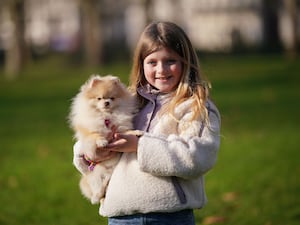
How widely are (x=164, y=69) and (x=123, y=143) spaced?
46 centimetres

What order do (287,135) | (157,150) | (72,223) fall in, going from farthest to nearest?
(287,135), (72,223), (157,150)

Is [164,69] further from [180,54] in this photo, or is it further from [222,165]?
[222,165]

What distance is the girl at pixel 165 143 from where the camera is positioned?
3.33 m

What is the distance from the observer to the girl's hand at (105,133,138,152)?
3381 mm

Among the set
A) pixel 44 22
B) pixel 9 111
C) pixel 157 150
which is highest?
pixel 157 150

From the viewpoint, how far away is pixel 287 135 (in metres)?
10.6

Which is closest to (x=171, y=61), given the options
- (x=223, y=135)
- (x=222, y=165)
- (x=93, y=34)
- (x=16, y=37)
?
(x=223, y=135)

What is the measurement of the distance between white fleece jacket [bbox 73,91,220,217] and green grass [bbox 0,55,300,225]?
Answer: 981 millimetres

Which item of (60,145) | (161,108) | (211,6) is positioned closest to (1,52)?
(211,6)

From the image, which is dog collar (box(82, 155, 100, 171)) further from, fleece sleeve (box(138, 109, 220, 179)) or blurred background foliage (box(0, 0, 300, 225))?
blurred background foliage (box(0, 0, 300, 225))

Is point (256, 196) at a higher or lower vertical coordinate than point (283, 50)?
higher

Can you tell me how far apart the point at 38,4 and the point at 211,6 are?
64.4 feet

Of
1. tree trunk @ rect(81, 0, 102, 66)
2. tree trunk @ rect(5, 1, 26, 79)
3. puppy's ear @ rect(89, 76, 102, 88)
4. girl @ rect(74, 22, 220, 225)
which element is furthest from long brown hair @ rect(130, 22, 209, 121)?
tree trunk @ rect(5, 1, 26, 79)

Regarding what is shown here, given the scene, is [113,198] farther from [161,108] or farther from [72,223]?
[72,223]
